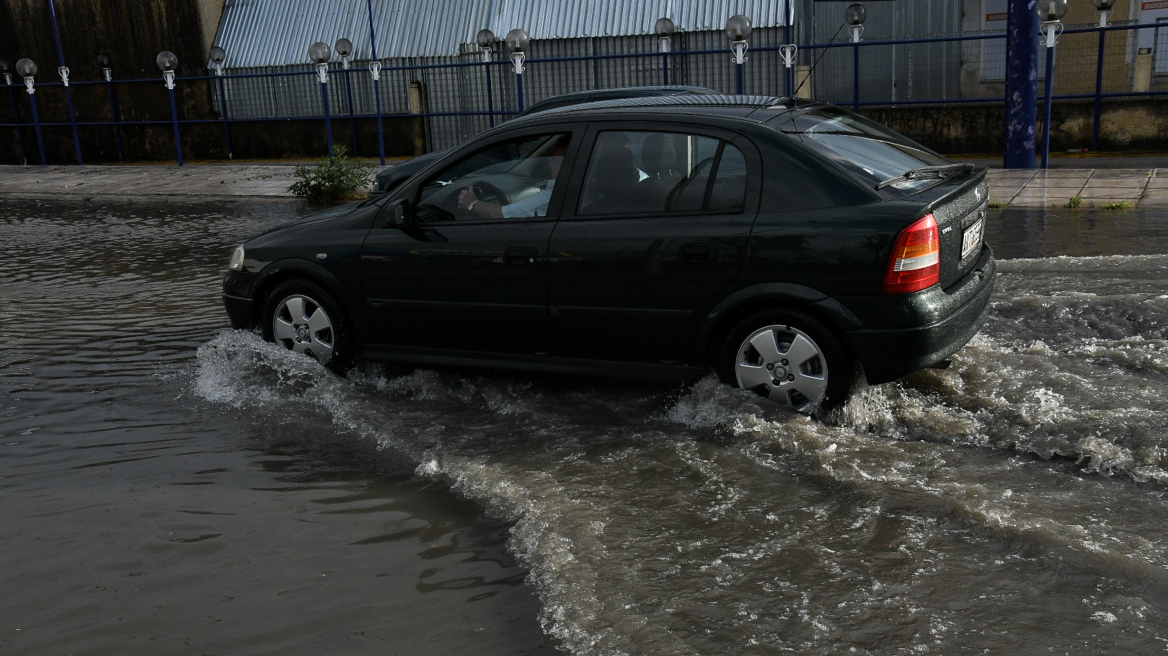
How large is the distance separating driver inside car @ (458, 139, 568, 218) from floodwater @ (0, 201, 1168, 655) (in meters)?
1.00

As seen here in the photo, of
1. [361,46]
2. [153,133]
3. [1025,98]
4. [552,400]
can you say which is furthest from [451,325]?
[153,133]

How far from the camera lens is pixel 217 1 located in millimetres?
25656

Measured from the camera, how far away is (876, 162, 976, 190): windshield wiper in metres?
5.16

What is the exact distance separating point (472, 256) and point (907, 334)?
7.35ft

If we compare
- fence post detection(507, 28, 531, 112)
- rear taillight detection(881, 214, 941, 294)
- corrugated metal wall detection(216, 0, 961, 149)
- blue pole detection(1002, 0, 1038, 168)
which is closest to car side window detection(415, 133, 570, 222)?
rear taillight detection(881, 214, 941, 294)

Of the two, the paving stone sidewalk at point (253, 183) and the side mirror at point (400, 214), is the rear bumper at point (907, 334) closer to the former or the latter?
the side mirror at point (400, 214)

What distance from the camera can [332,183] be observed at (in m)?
15.8

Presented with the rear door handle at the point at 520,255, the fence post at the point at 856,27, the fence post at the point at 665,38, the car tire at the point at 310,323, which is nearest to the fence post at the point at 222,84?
the fence post at the point at 665,38

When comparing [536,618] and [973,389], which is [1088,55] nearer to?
[973,389]

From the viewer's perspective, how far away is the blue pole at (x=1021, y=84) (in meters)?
13.4

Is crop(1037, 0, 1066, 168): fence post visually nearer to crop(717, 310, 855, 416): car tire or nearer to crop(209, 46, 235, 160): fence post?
crop(717, 310, 855, 416): car tire

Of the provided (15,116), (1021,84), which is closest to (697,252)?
(1021,84)

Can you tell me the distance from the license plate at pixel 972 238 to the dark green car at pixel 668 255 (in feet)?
0.06

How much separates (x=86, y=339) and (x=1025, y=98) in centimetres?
1140
